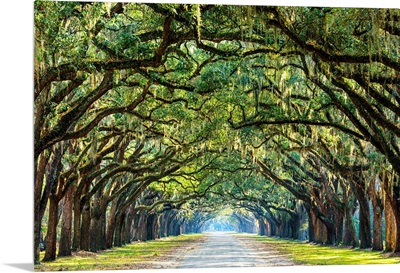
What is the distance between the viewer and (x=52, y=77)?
16.8 meters

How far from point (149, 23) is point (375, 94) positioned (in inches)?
245

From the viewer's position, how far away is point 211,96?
23.5 metres

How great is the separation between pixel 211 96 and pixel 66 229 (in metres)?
9.45

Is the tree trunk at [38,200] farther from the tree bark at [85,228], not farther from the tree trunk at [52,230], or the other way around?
the tree bark at [85,228]

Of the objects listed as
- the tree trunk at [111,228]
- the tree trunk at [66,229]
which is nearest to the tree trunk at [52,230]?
the tree trunk at [66,229]

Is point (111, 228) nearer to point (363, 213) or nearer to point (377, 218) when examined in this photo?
point (363, 213)

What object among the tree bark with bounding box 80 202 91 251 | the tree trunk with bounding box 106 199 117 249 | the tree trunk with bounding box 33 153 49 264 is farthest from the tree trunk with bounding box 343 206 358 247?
the tree trunk with bounding box 33 153 49 264

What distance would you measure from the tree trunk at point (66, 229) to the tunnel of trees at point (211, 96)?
0.21 ft

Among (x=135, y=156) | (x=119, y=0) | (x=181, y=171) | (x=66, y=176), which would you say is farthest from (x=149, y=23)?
(x=181, y=171)

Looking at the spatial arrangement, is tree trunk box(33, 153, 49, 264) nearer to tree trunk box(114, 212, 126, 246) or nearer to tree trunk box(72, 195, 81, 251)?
tree trunk box(72, 195, 81, 251)

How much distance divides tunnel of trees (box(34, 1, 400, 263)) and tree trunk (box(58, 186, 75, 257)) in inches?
2.5

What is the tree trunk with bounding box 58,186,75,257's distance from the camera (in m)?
28.1

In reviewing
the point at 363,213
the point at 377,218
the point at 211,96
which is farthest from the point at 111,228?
the point at 211,96

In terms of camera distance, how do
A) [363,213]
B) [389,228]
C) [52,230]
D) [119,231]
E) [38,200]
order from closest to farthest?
[38,200] < [52,230] < [389,228] < [363,213] < [119,231]
